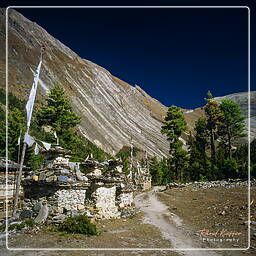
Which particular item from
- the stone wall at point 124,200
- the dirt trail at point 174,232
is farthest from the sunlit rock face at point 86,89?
the dirt trail at point 174,232

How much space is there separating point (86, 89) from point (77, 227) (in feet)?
306

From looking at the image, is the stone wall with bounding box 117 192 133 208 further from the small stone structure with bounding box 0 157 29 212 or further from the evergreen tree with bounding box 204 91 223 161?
the evergreen tree with bounding box 204 91 223 161

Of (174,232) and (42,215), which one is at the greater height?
(42,215)

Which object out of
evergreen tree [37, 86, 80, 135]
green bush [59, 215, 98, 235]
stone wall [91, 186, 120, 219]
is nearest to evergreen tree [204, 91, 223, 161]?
evergreen tree [37, 86, 80, 135]

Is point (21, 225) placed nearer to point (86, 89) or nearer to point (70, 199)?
point (70, 199)

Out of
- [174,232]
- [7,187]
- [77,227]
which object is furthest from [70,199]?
[7,187]

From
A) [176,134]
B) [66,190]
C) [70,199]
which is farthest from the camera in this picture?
[176,134]

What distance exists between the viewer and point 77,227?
9117 millimetres

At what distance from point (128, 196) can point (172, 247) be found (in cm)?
798

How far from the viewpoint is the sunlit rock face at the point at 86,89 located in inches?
3044

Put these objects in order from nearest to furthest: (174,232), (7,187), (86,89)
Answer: (174,232) → (7,187) → (86,89)

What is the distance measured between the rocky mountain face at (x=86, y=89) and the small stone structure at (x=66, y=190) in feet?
196

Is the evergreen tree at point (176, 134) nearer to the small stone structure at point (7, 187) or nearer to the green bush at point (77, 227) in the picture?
the small stone structure at point (7, 187)

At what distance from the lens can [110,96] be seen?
10850 cm
